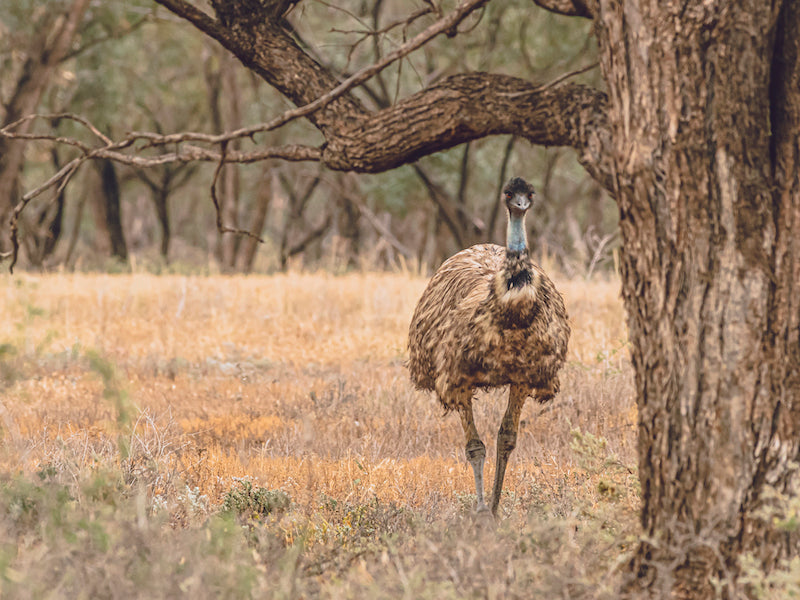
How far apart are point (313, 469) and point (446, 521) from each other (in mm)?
1262

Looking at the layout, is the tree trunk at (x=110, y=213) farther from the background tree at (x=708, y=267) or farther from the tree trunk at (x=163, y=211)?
the background tree at (x=708, y=267)

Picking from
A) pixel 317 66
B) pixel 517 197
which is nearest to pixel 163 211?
pixel 317 66

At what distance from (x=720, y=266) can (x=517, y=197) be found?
5.43 ft

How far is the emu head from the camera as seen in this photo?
15.8 feet

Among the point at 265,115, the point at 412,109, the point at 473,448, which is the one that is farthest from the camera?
the point at 265,115

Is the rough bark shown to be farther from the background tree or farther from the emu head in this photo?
the background tree

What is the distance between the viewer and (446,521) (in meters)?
4.66

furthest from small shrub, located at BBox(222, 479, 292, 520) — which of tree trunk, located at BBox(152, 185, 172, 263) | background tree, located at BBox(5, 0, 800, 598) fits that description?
tree trunk, located at BBox(152, 185, 172, 263)

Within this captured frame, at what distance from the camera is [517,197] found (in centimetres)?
484

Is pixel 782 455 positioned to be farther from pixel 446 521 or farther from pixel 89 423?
pixel 89 423

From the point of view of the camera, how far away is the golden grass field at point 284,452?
3.37 meters

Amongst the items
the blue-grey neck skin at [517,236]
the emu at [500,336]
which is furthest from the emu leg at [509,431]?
the blue-grey neck skin at [517,236]

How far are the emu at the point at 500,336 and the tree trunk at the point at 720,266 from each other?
1434 millimetres

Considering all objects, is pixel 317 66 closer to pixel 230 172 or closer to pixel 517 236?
pixel 517 236
